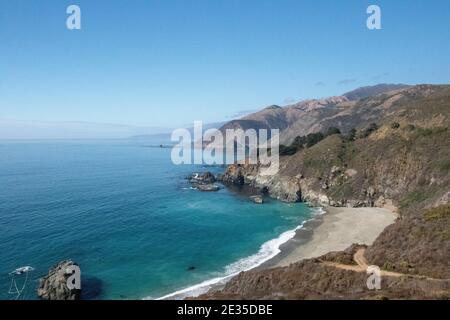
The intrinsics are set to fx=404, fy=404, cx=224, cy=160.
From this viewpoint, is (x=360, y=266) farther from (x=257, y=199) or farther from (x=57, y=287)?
(x=257, y=199)

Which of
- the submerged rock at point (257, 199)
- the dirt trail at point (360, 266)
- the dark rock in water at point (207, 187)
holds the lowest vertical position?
the submerged rock at point (257, 199)

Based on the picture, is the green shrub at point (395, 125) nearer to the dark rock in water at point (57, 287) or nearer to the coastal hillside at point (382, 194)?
the coastal hillside at point (382, 194)

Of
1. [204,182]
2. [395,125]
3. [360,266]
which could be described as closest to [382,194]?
[395,125]

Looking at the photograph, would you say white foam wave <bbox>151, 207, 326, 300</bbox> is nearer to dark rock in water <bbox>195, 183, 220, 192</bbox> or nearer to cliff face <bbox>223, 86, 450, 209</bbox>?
cliff face <bbox>223, 86, 450, 209</bbox>

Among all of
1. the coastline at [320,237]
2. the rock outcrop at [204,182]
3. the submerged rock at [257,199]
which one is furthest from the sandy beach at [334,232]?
the rock outcrop at [204,182]

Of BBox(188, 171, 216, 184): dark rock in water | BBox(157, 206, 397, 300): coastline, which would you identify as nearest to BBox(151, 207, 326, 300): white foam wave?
BBox(157, 206, 397, 300): coastline
